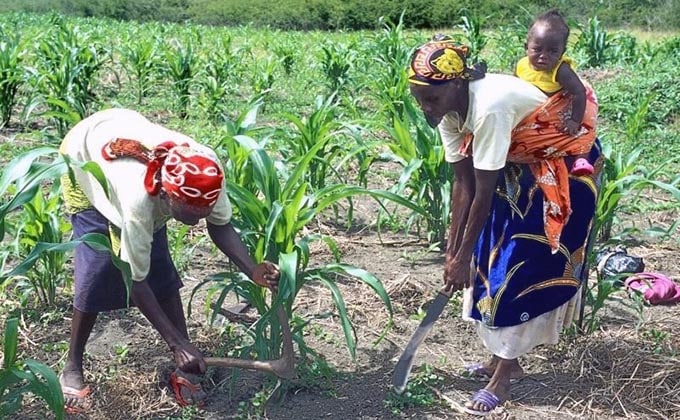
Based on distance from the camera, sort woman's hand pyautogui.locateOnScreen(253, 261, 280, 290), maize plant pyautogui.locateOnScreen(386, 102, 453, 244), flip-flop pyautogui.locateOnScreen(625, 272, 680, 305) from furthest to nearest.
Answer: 1. maize plant pyautogui.locateOnScreen(386, 102, 453, 244)
2. flip-flop pyautogui.locateOnScreen(625, 272, 680, 305)
3. woman's hand pyautogui.locateOnScreen(253, 261, 280, 290)

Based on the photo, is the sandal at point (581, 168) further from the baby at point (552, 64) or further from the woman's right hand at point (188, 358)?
the woman's right hand at point (188, 358)

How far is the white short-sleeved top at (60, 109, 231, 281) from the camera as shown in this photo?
7.45ft

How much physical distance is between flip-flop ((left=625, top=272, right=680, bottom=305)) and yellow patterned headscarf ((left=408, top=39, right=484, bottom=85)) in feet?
5.35

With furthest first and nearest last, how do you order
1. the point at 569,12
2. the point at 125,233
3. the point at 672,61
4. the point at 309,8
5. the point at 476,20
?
the point at 309,8 → the point at 569,12 → the point at 476,20 → the point at 672,61 → the point at 125,233

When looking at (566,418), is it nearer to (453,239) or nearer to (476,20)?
(453,239)

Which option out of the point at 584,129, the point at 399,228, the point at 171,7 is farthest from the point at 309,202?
the point at 171,7

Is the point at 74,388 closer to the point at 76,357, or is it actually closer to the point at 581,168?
the point at 76,357

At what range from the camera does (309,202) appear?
9.17 ft

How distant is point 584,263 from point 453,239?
46 cm

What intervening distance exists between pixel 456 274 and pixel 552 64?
765 mm

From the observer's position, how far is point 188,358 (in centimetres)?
239

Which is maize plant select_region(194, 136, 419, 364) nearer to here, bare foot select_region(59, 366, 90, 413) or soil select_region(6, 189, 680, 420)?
soil select_region(6, 189, 680, 420)

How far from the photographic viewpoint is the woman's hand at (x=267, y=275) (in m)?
2.57

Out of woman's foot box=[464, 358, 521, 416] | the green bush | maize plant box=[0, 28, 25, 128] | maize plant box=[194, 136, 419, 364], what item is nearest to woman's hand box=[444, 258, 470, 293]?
maize plant box=[194, 136, 419, 364]
